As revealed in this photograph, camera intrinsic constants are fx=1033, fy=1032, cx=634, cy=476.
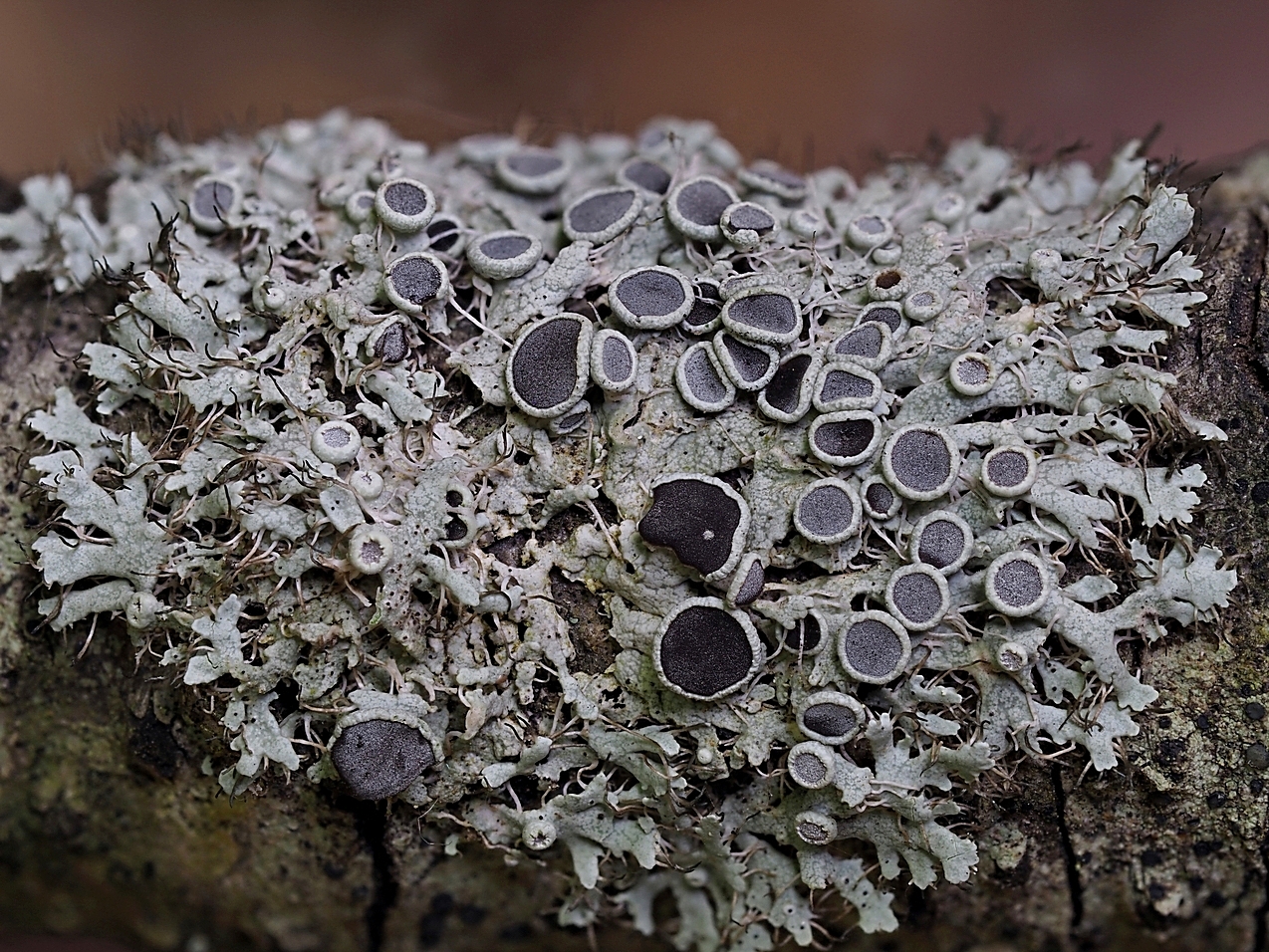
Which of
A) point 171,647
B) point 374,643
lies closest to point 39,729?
point 171,647

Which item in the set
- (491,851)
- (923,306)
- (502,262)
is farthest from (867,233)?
(491,851)

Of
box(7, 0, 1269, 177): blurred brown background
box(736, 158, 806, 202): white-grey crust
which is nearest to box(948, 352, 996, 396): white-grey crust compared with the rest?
box(736, 158, 806, 202): white-grey crust

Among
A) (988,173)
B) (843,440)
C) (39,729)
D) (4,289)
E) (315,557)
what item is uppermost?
(988,173)

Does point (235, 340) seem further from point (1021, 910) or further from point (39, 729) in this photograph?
point (1021, 910)

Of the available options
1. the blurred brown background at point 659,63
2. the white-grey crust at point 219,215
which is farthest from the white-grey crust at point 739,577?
the blurred brown background at point 659,63

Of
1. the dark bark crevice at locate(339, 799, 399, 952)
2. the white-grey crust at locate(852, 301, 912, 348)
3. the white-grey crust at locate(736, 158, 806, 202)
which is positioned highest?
the white-grey crust at locate(736, 158, 806, 202)

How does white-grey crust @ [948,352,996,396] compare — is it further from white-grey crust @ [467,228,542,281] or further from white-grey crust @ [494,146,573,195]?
white-grey crust @ [494,146,573,195]
